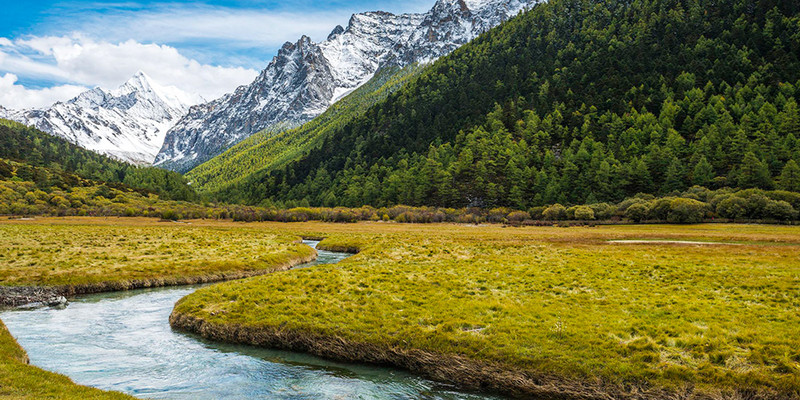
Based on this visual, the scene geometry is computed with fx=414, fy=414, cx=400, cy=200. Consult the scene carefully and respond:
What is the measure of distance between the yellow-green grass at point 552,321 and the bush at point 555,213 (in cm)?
7211

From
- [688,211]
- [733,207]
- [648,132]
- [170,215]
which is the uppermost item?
[648,132]

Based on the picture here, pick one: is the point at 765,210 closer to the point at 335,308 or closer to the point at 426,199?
the point at 335,308

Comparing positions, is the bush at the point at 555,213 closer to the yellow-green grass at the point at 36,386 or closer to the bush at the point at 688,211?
the bush at the point at 688,211

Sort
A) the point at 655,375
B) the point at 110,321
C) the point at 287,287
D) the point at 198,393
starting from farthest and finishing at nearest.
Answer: the point at 287,287, the point at 110,321, the point at 198,393, the point at 655,375

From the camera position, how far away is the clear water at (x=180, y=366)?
1805cm

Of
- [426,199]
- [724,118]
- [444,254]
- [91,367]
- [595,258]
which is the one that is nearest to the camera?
[91,367]

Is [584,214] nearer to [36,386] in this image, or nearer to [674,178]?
[674,178]

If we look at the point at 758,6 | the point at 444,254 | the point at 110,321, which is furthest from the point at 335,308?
the point at 758,6

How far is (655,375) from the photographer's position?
16344 millimetres

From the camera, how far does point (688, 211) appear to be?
8494cm

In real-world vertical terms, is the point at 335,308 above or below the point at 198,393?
above

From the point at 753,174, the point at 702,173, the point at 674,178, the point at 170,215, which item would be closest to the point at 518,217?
the point at 674,178

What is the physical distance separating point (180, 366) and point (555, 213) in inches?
4138

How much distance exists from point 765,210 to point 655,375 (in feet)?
283
